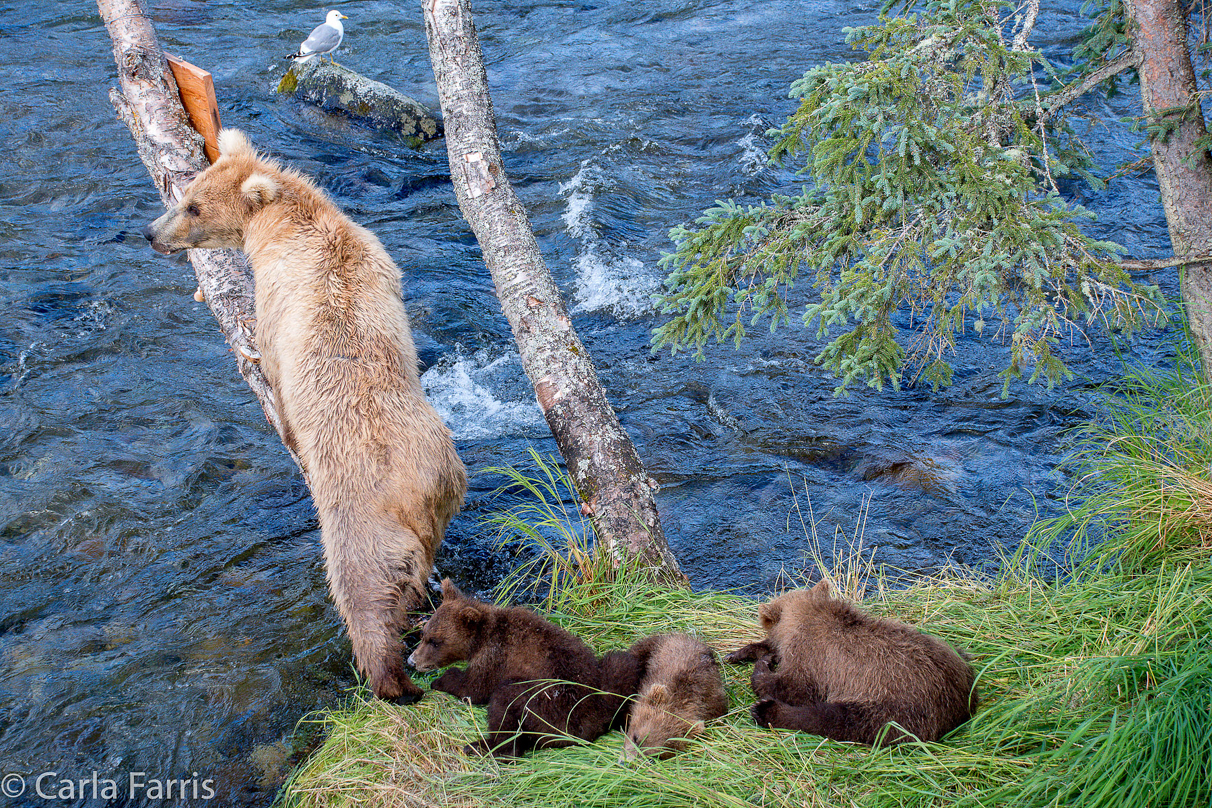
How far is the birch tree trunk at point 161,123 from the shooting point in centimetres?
542

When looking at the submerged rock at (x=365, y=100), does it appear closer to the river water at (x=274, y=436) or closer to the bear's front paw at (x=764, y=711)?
the river water at (x=274, y=436)

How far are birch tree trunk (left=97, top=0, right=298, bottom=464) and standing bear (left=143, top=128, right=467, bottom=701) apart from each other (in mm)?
410

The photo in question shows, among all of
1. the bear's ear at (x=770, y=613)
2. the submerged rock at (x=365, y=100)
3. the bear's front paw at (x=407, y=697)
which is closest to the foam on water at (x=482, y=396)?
the bear's front paw at (x=407, y=697)

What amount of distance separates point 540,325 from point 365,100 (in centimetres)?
835

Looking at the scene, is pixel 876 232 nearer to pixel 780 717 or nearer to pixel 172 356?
pixel 780 717

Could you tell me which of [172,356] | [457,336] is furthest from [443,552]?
[172,356]

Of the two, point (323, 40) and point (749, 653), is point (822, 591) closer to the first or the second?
point (749, 653)

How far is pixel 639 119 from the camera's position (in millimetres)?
11797

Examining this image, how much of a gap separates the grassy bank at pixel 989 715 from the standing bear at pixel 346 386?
50 centimetres

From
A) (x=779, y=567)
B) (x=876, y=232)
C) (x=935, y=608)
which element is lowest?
(x=779, y=567)

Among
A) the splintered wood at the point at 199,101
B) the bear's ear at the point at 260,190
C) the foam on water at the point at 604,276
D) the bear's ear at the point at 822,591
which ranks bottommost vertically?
the bear's ear at the point at 822,591

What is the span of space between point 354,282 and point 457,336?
3.62 meters

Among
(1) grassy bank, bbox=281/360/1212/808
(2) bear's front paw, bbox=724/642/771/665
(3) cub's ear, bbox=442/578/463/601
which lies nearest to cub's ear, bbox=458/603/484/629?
(3) cub's ear, bbox=442/578/463/601

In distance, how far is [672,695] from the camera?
3301 millimetres
